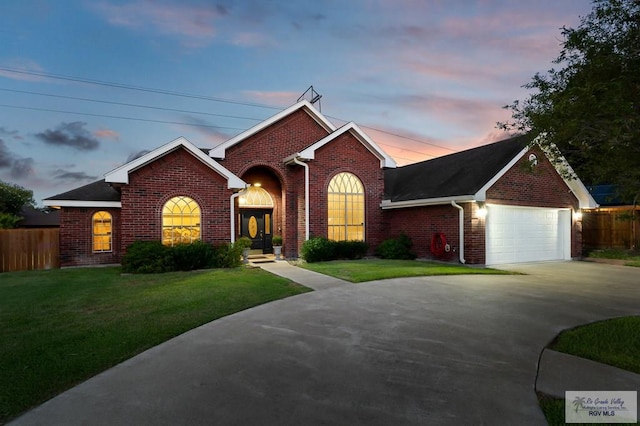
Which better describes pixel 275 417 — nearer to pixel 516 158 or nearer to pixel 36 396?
pixel 36 396

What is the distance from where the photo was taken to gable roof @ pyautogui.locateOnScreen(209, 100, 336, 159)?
14846 mm

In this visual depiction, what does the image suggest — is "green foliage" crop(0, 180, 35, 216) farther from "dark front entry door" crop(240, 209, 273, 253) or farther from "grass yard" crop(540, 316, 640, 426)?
"grass yard" crop(540, 316, 640, 426)

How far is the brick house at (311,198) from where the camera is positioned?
492 inches

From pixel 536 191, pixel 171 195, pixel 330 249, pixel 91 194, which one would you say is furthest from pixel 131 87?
pixel 536 191

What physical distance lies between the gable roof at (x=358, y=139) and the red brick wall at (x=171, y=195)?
3780 mm

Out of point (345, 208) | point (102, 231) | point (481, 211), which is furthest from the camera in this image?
point (345, 208)

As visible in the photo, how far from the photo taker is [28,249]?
43.5 feet

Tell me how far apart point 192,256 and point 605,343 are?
10802mm

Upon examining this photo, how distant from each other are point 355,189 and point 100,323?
12.1m

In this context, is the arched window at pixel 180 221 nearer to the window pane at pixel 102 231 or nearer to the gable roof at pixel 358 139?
the window pane at pixel 102 231

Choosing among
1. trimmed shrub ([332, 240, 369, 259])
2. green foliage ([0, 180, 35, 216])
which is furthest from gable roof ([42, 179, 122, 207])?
green foliage ([0, 180, 35, 216])

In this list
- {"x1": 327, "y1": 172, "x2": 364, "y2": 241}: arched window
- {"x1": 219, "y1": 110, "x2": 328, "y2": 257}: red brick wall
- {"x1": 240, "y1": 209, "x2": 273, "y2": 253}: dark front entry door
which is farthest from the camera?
{"x1": 240, "y1": 209, "x2": 273, "y2": 253}: dark front entry door

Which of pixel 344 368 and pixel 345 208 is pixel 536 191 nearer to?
pixel 345 208

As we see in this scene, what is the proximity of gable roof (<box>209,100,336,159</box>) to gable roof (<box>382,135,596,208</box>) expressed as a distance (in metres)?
4.96
